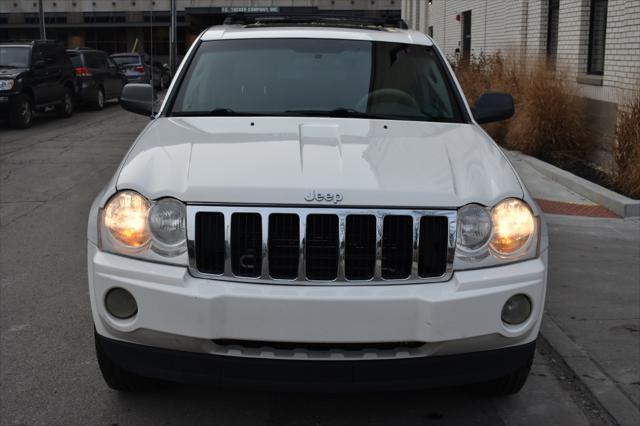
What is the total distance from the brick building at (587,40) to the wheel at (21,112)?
1039cm

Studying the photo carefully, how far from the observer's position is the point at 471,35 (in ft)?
77.8

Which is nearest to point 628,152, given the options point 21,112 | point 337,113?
point 337,113

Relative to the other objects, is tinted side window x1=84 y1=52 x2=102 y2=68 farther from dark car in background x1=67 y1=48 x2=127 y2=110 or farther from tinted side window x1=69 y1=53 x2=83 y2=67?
tinted side window x1=69 y1=53 x2=83 y2=67

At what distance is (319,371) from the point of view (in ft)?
11.2

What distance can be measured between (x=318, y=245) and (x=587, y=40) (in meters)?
11.7

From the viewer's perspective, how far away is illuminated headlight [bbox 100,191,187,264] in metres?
3.53

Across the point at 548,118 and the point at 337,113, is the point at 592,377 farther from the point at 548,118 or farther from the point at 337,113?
the point at 548,118

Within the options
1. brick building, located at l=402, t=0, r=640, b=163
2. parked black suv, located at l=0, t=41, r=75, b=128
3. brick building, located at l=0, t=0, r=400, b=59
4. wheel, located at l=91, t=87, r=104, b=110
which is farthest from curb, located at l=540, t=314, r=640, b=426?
brick building, located at l=0, t=0, r=400, b=59

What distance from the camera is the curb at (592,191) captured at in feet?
28.6

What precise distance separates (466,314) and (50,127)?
17.4 metres

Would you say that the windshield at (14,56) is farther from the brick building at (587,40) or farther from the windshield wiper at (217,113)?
the windshield wiper at (217,113)

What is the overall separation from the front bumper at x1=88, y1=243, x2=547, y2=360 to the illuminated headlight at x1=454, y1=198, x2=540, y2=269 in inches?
2.6

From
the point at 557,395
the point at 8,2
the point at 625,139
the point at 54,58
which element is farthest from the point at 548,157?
the point at 8,2

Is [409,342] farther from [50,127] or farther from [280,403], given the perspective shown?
[50,127]
